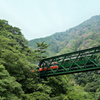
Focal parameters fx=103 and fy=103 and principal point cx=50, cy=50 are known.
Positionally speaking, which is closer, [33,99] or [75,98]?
[33,99]

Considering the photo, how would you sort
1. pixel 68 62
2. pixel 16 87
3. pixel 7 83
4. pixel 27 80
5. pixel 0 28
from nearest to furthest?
pixel 7 83
pixel 16 87
pixel 27 80
pixel 68 62
pixel 0 28

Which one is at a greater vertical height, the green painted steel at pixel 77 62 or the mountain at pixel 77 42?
the mountain at pixel 77 42

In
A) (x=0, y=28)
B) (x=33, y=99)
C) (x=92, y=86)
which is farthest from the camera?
(x=92, y=86)

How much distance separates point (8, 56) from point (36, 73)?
480 centimetres

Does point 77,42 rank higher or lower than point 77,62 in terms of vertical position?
higher

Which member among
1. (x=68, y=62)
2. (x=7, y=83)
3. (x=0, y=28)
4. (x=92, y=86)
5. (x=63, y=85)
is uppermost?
(x=0, y=28)

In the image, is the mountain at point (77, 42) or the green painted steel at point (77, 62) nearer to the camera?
the green painted steel at point (77, 62)

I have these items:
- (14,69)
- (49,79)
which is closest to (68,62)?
(49,79)

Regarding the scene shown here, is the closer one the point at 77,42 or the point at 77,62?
the point at 77,62

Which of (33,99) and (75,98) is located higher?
(33,99)

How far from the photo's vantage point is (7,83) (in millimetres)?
7508

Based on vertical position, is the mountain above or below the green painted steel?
above

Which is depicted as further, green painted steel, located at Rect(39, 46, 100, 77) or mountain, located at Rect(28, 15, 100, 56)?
mountain, located at Rect(28, 15, 100, 56)

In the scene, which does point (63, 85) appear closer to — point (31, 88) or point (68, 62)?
point (68, 62)
